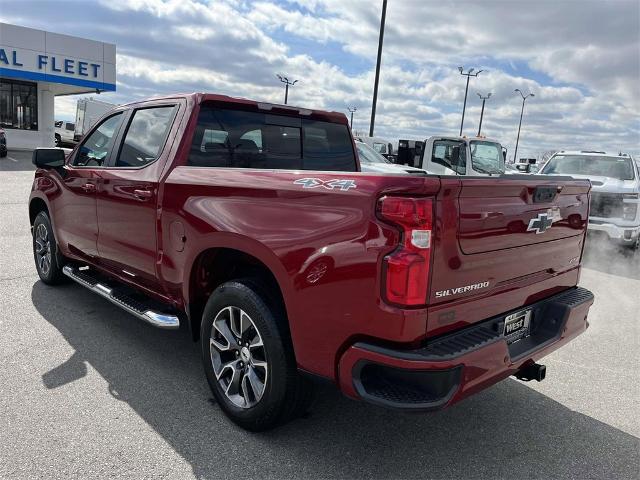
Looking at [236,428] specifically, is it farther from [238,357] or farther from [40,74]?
[40,74]

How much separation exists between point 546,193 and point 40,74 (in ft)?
96.4

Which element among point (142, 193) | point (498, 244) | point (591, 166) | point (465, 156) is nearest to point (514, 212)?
point (498, 244)

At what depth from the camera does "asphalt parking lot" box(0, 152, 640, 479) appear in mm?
2752

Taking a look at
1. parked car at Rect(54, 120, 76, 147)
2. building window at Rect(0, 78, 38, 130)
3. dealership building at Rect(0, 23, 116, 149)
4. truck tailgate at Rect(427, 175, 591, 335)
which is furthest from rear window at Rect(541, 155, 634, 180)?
parked car at Rect(54, 120, 76, 147)

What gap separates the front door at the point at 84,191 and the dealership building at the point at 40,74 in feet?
83.4

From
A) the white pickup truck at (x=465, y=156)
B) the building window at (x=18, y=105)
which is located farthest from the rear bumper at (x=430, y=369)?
the building window at (x=18, y=105)

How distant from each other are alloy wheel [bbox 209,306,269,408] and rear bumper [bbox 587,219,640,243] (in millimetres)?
7717

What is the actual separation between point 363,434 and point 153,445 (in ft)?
3.88

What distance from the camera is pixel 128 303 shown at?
3912 mm

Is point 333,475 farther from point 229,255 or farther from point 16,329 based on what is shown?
point 16,329

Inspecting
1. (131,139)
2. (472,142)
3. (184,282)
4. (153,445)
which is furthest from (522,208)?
(472,142)

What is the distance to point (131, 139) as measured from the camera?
4.21 meters

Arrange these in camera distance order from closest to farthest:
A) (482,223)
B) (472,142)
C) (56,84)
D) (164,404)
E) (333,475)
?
(482,223)
(333,475)
(164,404)
(472,142)
(56,84)

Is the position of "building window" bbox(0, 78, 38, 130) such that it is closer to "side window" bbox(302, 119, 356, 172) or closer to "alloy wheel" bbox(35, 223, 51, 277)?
"alloy wheel" bbox(35, 223, 51, 277)
